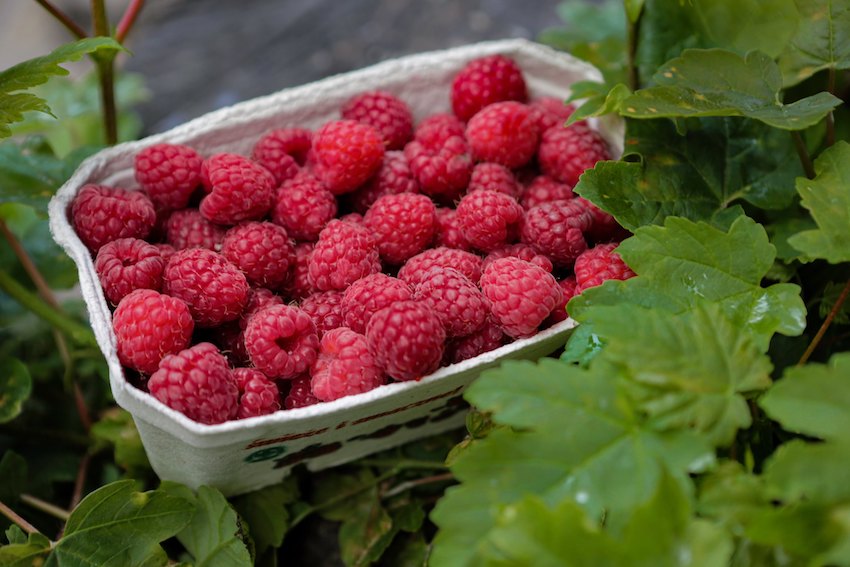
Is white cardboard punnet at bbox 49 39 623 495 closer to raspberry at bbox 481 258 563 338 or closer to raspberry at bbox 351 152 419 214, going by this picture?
raspberry at bbox 481 258 563 338

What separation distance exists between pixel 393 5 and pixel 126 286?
1.57m

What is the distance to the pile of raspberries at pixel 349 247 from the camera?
0.94 meters

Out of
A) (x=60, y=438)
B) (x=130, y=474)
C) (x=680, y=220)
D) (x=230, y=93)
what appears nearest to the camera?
(x=680, y=220)

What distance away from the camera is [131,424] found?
49.1 inches

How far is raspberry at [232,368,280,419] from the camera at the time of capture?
0.93 metres

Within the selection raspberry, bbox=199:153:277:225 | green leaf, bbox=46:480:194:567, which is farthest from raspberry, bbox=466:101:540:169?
green leaf, bbox=46:480:194:567

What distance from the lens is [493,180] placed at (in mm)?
1148

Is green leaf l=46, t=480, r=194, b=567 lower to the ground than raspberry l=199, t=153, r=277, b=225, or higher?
lower

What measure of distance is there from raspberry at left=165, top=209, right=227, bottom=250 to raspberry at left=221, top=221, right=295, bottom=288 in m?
0.02

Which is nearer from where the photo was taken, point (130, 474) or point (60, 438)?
point (130, 474)

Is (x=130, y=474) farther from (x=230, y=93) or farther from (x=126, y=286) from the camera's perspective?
(x=230, y=93)

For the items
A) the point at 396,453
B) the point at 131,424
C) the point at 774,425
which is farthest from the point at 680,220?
the point at 131,424

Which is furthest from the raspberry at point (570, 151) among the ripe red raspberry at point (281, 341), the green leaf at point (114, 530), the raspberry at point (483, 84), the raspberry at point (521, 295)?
the green leaf at point (114, 530)

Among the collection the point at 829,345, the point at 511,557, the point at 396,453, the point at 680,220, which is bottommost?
the point at 396,453
